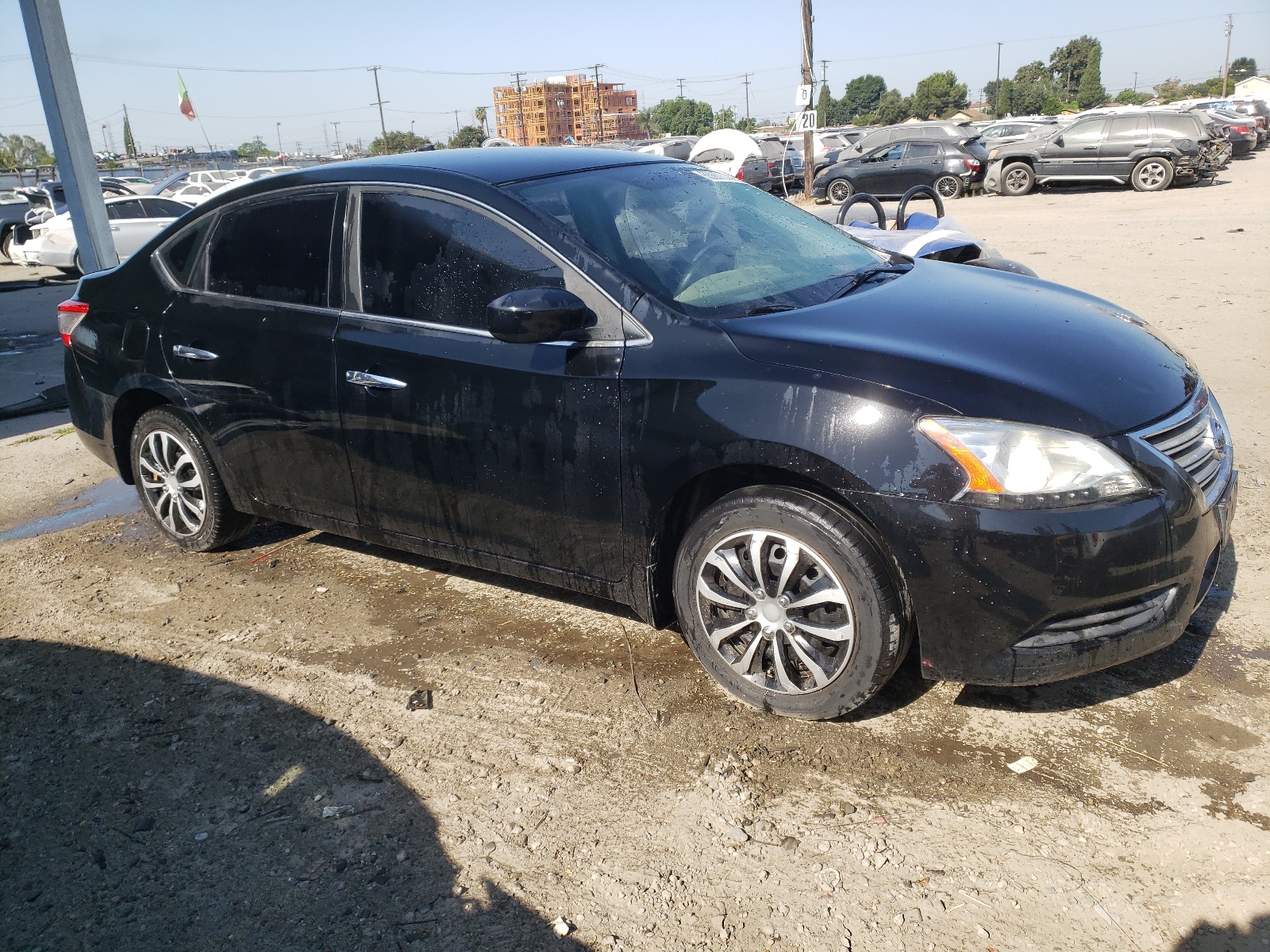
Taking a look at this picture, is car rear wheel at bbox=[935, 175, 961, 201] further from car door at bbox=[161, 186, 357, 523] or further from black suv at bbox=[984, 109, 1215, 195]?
car door at bbox=[161, 186, 357, 523]

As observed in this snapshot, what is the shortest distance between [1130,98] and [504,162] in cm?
12367

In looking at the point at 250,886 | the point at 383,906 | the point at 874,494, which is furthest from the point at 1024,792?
the point at 250,886

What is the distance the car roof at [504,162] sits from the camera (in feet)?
11.8

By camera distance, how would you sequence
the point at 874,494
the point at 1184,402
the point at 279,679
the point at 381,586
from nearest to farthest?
the point at 874,494
the point at 1184,402
the point at 279,679
the point at 381,586

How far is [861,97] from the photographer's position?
427ft

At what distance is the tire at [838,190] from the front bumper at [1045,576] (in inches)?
885

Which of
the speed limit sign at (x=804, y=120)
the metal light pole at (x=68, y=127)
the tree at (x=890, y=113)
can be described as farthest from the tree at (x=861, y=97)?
the metal light pole at (x=68, y=127)

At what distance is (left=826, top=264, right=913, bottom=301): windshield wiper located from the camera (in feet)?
11.3

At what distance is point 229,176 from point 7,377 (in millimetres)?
33812

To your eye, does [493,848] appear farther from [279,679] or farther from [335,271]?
[335,271]

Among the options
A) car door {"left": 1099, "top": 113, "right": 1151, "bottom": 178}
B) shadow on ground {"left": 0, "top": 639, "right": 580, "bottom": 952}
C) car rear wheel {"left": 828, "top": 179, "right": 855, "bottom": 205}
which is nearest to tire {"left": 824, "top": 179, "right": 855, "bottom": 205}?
car rear wheel {"left": 828, "top": 179, "right": 855, "bottom": 205}

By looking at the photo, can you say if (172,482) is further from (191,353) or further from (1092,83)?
(1092,83)

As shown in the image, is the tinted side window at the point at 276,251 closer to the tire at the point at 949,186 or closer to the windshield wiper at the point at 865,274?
the windshield wiper at the point at 865,274

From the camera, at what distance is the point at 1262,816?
252cm
